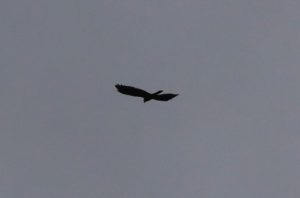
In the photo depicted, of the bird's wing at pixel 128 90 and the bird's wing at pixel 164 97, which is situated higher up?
the bird's wing at pixel 164 97

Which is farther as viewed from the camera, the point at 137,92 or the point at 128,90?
the point at 137,92

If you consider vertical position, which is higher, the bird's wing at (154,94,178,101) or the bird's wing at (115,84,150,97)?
A: the bird's wing at (154,94,178,101)

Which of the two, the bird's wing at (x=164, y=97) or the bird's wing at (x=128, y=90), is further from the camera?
the bird's wing at (x=164, y=97)

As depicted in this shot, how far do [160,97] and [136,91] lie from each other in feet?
12.9

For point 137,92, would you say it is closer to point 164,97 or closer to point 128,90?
point 128,90

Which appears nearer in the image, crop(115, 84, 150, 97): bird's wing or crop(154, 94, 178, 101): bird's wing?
crop(115, 84, 150, 97): bird's wing

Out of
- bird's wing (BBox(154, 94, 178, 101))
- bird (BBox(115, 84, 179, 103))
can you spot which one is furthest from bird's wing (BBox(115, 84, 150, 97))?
bird's wing (BBox(154, 94, 178, 101))

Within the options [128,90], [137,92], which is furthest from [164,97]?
[128,90]

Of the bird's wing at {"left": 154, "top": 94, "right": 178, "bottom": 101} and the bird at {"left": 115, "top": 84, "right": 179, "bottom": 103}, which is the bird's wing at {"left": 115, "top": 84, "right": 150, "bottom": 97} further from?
the bird's wing at {"left": 154, "top": 94, "right": 178, "bottom": 101}

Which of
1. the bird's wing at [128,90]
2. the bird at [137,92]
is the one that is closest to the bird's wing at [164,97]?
the bird at [137,92]

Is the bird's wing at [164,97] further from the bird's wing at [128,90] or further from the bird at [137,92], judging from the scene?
the bird's wing at [128,90]

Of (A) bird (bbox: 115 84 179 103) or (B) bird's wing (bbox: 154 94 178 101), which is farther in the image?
(B) bird's wing (bbox: 154 94 178 101)

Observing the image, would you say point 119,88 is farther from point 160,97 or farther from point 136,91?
point 160,97

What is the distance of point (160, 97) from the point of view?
41344 millimetres
